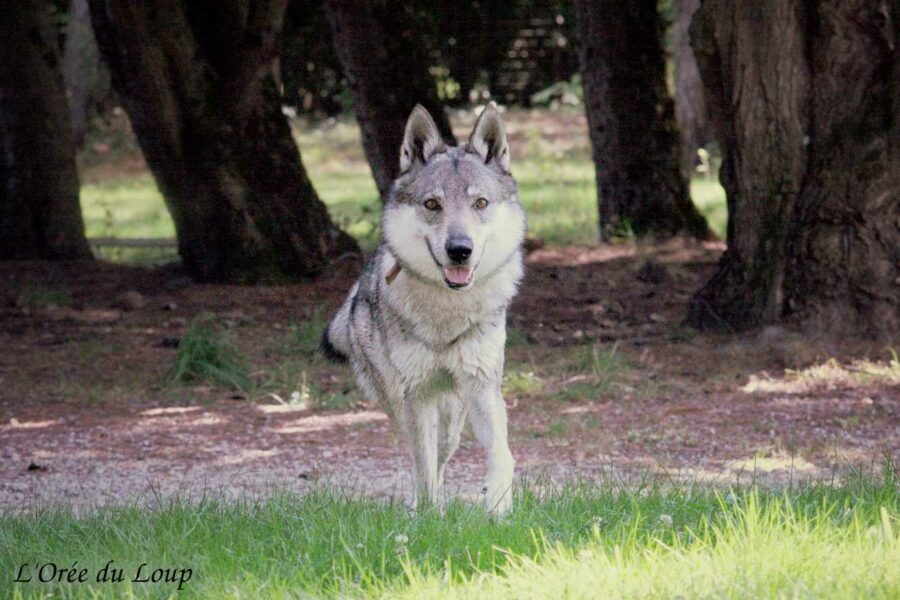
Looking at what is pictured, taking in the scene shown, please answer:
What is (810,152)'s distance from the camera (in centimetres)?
901

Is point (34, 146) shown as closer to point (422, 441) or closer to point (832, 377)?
point (832, 377)

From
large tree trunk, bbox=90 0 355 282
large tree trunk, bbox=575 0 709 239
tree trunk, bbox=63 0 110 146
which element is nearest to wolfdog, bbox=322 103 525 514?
large tree trunk, bbox=90 0 355 282

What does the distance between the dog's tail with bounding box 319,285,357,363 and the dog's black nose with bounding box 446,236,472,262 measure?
1.25 m

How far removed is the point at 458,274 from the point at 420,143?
2.66ft

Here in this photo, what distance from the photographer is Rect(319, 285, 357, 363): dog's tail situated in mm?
6465

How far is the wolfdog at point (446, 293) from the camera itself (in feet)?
17.9

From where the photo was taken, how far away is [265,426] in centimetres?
796

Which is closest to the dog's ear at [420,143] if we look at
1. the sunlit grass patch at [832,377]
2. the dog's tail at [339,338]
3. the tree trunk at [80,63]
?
the dog's tail at [339,338]

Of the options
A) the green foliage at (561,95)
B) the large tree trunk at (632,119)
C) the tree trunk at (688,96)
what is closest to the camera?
the large tree trunk at (632,119)

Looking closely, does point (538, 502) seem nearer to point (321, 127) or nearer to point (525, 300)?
point (525, 300)

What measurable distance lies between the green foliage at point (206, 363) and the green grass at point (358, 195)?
371 cm

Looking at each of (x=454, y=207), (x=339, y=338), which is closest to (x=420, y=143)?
(x=454, y=207)

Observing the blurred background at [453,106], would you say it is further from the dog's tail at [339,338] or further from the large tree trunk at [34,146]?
the dog's tail at [339,338]

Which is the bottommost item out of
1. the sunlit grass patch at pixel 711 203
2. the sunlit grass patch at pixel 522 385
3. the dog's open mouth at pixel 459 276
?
the sunlit grass patch at pixel 711 203
